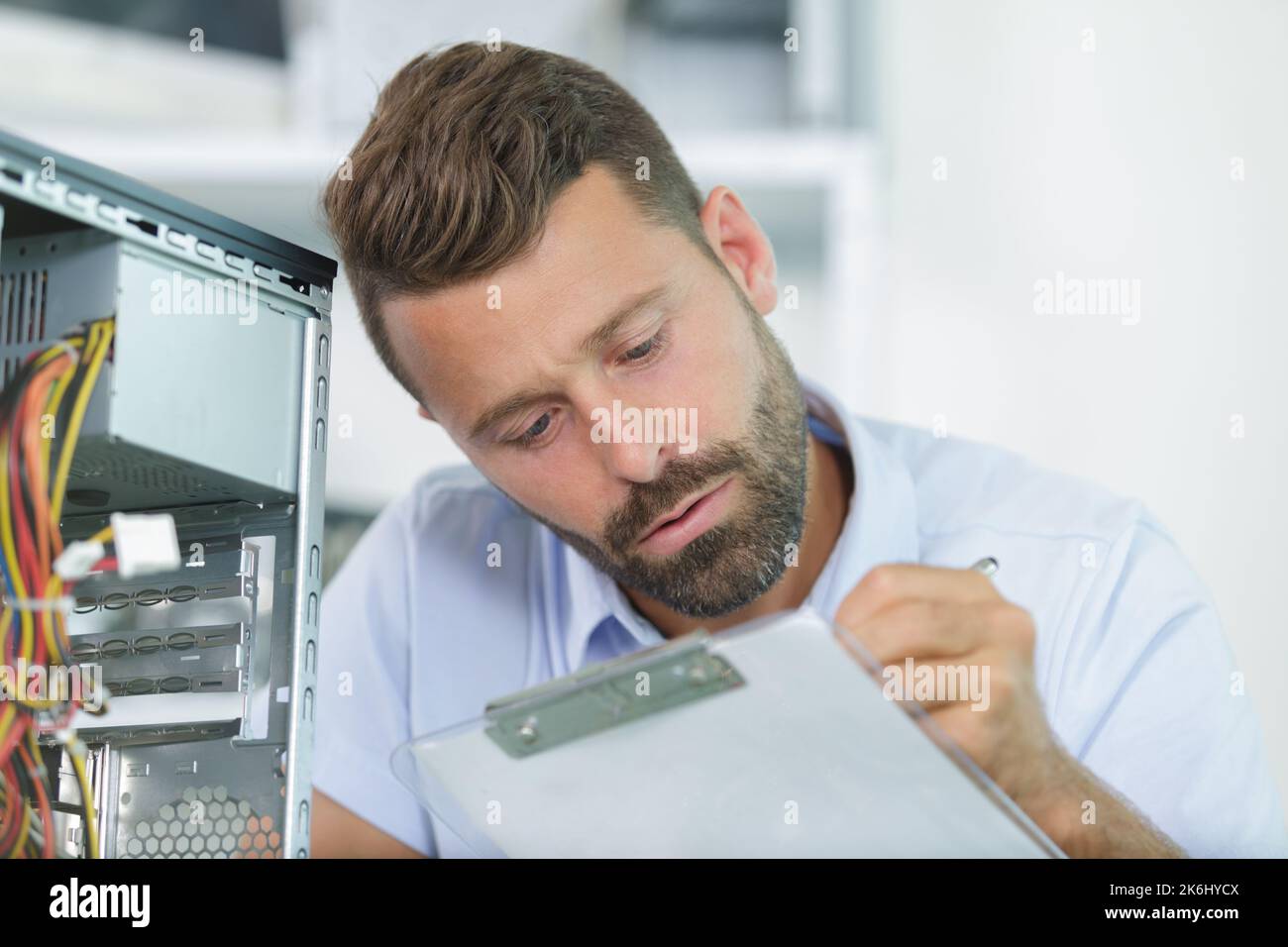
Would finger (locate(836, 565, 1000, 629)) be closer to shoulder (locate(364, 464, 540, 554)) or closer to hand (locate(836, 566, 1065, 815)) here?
hand (locate(836, 566, 1065, 815))

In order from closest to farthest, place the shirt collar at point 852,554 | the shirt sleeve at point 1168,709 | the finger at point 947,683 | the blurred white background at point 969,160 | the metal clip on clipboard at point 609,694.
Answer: the metal clip on clipboard at point 609,694 → the finger at point 947,683 → the shirt sleeve at point 1168,709 → the shirt collar at point 852,554 → the blurred white background at point 969,160

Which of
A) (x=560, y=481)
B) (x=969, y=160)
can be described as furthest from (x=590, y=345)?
(x=969, y=160)

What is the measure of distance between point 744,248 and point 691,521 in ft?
1.17

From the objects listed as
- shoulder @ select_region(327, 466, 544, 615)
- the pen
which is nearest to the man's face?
shoulder @ select_region(327, 466, 544, 615)

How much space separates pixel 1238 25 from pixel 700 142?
0.98 meters

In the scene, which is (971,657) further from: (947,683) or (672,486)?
(672,486)

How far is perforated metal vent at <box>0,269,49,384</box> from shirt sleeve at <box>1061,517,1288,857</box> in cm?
82

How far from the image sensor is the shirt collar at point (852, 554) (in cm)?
124

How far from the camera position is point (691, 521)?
109 centimetres

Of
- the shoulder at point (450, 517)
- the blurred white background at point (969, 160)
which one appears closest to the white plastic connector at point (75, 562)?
the shoulder at point (450, 517)

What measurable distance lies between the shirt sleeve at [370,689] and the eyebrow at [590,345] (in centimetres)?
33

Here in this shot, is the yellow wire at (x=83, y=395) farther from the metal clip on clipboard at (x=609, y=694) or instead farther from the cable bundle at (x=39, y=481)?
the metal clip on clipboard at (x=609, y=694)
